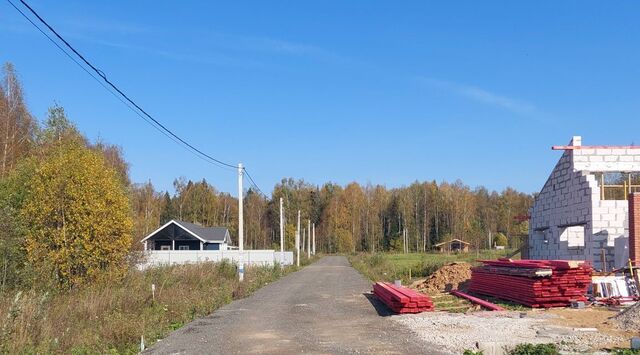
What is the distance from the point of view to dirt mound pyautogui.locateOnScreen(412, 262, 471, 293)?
2530cm

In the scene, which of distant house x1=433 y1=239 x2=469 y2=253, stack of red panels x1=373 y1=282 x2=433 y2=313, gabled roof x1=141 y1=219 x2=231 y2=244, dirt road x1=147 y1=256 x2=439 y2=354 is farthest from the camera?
distant house x1=433 y1=239 x2=469 y2=253

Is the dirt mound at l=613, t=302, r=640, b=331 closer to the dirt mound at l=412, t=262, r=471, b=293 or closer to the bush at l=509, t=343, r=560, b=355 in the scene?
the bush at l=509, t=343, r=560, b=355

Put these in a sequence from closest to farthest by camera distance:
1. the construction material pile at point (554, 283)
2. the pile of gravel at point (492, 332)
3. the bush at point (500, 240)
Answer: the pile of gravel at point (492, 332) → the construction material pile at point (554, 283) → the bush at point (500, 240)

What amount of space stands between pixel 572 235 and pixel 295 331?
1675cm

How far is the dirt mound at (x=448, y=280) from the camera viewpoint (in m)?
25.3

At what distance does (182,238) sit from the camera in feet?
223

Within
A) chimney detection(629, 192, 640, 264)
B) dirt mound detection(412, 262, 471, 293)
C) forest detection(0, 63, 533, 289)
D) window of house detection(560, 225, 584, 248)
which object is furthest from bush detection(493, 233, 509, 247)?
chimney detection(629, 192, 640, 264)

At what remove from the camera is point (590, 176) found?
942 inches

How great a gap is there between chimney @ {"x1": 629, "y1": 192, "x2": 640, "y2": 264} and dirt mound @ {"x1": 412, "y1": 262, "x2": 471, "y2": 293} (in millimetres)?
6692

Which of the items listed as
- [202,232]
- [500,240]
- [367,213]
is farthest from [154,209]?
[500,240]

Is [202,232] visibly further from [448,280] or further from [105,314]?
[105,314]

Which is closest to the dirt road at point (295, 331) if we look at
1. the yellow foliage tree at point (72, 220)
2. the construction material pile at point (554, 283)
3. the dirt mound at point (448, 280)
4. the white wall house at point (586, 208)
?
the dirt mound at point (448, 280)

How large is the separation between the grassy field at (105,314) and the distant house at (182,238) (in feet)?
142

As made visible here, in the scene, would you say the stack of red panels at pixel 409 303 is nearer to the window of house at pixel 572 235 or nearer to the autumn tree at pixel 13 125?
the window of house at pixel 572 235
